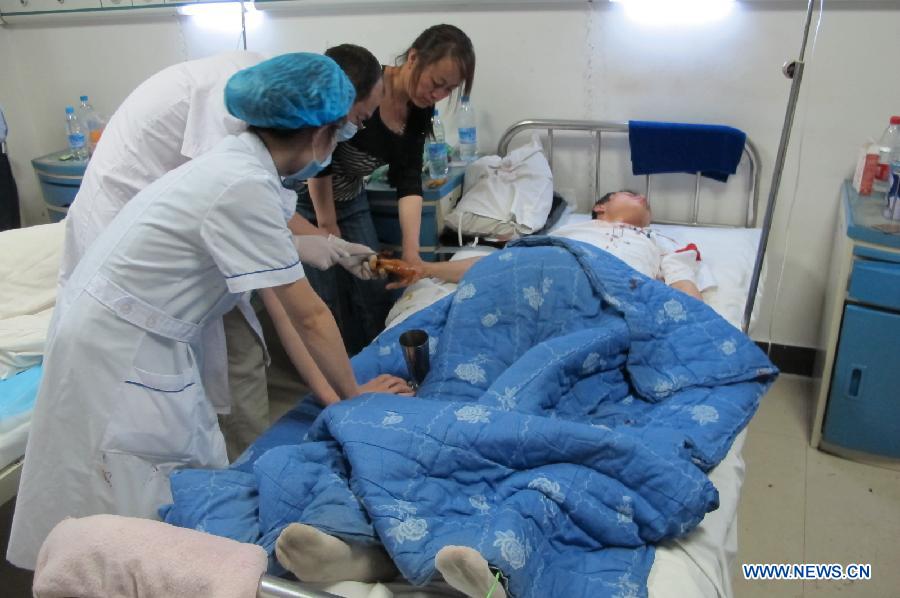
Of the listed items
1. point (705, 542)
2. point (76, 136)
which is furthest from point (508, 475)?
point (76, 136)

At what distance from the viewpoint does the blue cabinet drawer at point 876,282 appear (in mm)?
2008

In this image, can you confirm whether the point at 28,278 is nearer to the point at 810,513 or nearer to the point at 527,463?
the point at 527,463

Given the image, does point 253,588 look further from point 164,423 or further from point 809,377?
point 809,377

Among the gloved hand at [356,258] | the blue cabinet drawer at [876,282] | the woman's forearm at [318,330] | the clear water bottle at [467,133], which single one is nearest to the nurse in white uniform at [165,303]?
the woman's forearm at [318,330]

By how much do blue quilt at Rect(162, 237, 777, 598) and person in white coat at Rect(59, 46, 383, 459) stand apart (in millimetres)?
289

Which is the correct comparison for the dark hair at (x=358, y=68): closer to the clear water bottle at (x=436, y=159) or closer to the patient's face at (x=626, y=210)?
the clear water bottle at (x=436, y=159)

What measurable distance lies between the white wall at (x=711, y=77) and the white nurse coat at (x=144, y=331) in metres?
1.64

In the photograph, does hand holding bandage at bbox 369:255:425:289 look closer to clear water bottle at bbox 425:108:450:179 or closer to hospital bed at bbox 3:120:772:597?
hospital bed at bbox 3:120:772:597

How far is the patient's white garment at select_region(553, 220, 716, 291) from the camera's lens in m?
2.10

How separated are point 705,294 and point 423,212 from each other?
39.1 inches

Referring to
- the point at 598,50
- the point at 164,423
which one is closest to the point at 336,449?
the point at 164,423

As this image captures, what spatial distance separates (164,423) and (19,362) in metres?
0.78

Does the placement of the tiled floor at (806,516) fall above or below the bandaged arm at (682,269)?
below

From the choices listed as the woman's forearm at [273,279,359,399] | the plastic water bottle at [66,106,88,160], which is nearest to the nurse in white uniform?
the woman's forearm at [273,279,359,399]
